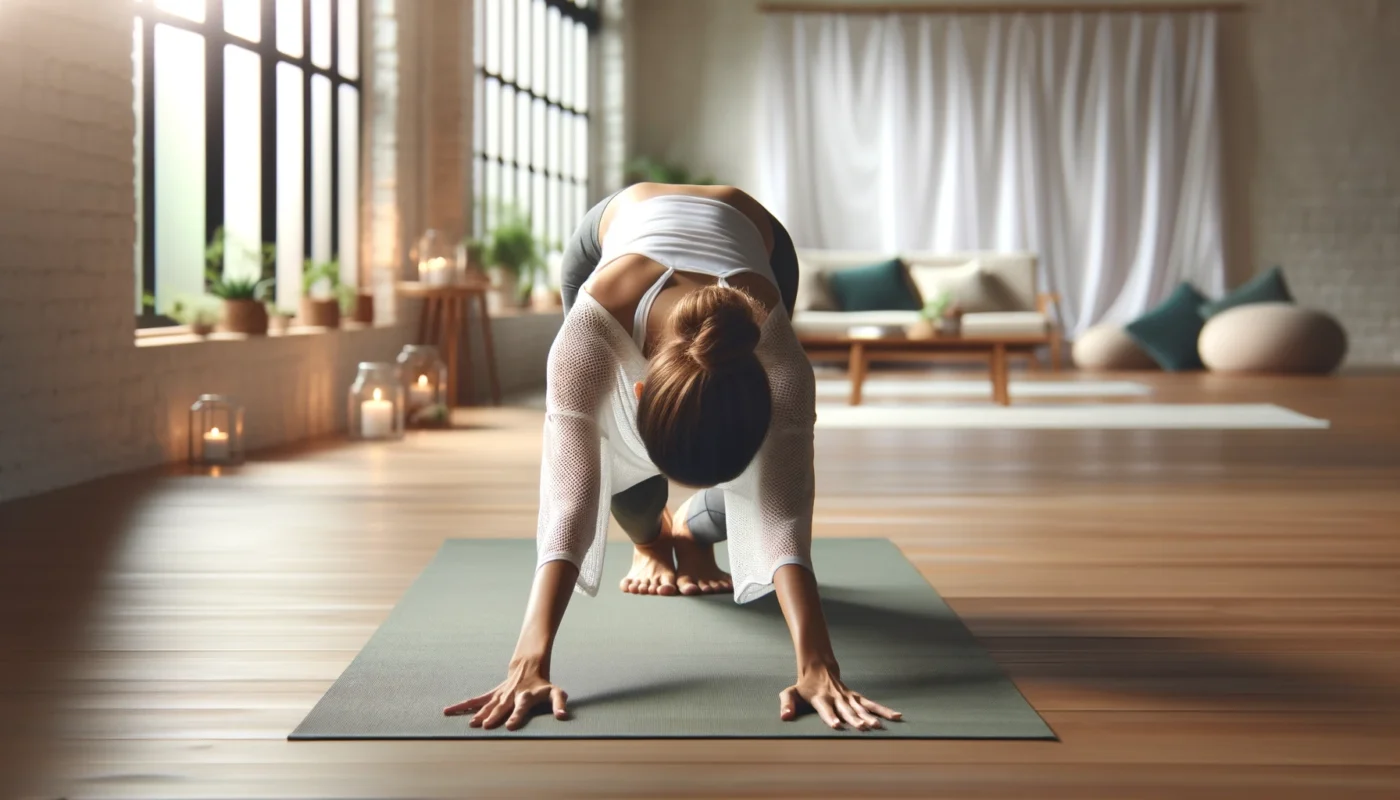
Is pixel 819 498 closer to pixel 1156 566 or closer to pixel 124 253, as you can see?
pixel 1156 566

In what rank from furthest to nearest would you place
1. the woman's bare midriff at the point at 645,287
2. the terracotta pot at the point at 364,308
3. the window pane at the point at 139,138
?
the terracotta pot at the point at 364,308 < the window pane at the point at 139,138 < the woman's bare midriff at the point at 645,287

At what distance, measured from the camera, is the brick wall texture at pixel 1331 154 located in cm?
1027

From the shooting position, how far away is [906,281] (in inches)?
362

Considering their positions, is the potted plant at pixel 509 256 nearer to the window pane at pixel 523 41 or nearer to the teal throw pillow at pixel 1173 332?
the window pane at pixel 523 41

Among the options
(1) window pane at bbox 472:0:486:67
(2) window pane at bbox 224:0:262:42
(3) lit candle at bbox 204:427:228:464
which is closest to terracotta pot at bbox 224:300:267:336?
(3) lit candle at bbox 204:427:228:464

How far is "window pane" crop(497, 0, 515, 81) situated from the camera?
26.3 feet

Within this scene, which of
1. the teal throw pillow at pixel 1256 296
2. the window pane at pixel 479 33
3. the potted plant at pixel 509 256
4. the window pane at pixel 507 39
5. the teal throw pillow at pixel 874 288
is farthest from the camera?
the teal throw pillow at pixel 1256 296

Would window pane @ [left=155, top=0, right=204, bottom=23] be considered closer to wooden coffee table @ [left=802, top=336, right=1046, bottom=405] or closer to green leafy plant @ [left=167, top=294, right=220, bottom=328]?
green leafy plant @ [left=167, top=294, right=220, bottom=328]

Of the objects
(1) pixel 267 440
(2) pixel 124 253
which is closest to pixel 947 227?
(1) pixel 267 440

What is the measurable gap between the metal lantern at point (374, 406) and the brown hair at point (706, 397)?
142 inches

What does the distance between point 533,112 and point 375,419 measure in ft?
13.1

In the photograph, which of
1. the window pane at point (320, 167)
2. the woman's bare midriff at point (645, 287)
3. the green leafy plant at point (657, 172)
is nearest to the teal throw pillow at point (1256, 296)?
the green leafy plant at point (657, 172)

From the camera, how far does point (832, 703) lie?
175cm

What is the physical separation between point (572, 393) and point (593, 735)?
43 cm
